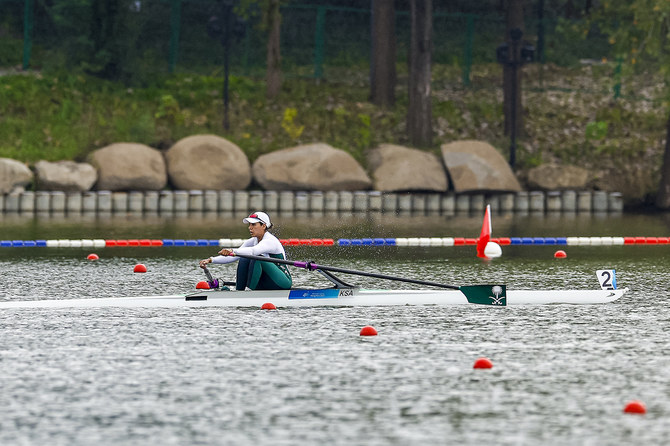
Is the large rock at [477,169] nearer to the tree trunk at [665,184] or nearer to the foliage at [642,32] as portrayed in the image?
the tree trunk at [665,184]

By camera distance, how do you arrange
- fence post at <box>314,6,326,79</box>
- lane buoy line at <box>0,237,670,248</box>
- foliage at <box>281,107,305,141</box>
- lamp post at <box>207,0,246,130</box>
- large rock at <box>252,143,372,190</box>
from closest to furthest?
1. lane buoy line at <box>0,237,670,248</box>
2. large rock at <box>252,143,372,190</box>
3. lamp post at <box>207,0,246,130</box>
4. foliage at <box>281,107,305,141</box>
5. fence post at <box>314,6,326,79</box>

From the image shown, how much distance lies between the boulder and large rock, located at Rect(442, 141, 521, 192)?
0.63m

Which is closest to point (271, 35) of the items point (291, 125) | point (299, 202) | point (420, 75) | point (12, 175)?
point (291, 125)

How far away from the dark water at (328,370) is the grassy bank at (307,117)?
58.3 ft

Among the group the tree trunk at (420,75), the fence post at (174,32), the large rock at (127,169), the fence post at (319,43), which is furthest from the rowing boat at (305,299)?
the fence post at (319,43)

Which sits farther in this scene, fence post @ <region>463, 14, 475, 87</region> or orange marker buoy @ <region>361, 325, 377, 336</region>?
fence post @ <region>463, 14, 475, 87</region>

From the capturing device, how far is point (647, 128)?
40188 millimetres

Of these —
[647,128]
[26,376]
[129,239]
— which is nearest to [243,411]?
[26,376]

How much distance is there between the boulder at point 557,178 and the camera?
115 feet

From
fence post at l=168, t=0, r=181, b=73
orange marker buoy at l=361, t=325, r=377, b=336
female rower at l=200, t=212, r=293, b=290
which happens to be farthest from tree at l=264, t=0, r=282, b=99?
orange marker buoy at l=361, t=325, r=377, b=336

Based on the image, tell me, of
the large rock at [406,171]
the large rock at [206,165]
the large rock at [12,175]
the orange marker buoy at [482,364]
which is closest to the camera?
the orange marker buoy at [482,364]

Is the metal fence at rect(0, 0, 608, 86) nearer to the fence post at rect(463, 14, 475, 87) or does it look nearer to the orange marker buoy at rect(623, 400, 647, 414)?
the fence post at rect(463, 14, 475, 87)

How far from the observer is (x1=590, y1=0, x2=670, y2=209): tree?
32.8 metres

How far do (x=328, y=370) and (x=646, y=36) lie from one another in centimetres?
2473
